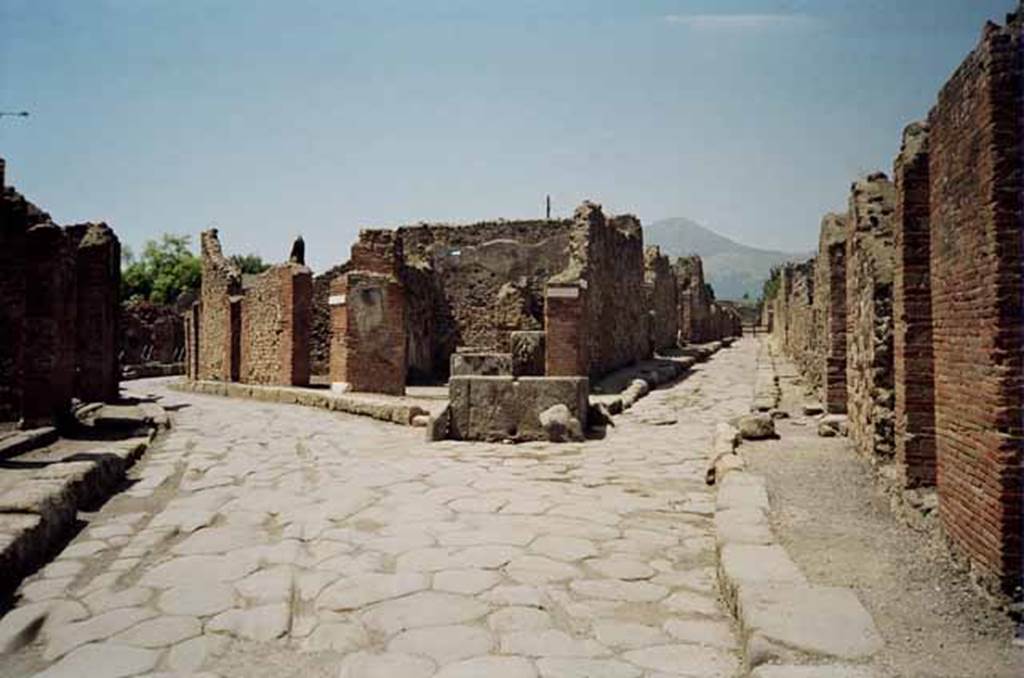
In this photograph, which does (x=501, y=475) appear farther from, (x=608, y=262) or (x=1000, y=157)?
(x=608, y=262)

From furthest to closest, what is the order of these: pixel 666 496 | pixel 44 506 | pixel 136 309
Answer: pixel 136 309
pixel 666 496
pixel 44 506

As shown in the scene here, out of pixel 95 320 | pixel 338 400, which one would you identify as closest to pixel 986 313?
pixel 338 400

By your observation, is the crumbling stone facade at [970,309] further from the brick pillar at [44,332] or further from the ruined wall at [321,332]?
the ruined wall at [321,332]

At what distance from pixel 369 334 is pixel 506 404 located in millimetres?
5464

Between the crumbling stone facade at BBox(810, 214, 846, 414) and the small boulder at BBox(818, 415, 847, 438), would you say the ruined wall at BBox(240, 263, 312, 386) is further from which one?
the small boulder at BBox(818, 415, 847, 438)

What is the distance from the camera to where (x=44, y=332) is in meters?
8.85

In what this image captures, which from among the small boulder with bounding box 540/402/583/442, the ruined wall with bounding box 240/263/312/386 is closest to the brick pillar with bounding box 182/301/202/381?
the ruined wall with bounding box 240/263/312/386

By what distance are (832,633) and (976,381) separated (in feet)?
4.46

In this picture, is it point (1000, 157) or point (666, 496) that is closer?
point (1000, 157)

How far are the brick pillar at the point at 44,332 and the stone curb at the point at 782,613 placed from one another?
786 centimetres

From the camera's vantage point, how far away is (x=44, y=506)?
15.4 ft

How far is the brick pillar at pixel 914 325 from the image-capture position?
478 centimetres

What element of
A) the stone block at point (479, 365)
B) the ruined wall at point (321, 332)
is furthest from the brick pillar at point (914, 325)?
the ruined wall at point (321, 332)

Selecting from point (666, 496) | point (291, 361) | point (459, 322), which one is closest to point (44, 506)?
point (666, 496)
